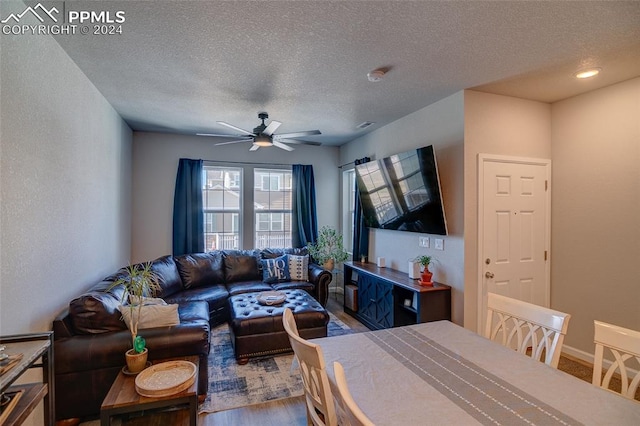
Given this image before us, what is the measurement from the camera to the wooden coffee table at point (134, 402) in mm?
1719

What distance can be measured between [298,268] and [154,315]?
2.53 meters

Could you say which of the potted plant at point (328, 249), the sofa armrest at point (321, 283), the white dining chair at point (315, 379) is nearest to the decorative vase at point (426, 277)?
the sofa armrest at point (321, 283)

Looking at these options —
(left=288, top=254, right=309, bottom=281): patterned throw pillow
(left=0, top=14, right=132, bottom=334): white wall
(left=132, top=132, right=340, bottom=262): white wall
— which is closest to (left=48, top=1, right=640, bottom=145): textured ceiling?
(left=0, top=14, right=132, bottom=334): white wall

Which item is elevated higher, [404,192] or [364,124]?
[364,124]

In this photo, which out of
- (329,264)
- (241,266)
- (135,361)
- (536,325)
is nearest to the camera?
(536,325)

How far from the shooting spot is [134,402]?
176cm

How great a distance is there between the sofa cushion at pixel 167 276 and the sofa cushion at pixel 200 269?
3.9 inches

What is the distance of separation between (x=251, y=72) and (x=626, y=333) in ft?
9.67

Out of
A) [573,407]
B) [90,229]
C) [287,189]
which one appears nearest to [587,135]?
[573,407]

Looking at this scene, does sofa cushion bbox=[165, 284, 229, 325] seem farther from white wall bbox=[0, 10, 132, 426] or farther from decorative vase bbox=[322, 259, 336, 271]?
decorative vase bbox=[322, 259, 336, 271]

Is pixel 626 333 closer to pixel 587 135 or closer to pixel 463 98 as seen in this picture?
pixel 463 98

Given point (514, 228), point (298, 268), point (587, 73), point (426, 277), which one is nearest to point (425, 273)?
point (426, 277)

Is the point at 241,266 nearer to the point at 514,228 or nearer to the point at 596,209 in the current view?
the point at 514,228

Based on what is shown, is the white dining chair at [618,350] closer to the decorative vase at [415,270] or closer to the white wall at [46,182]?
the decorative vase at [415,270]
